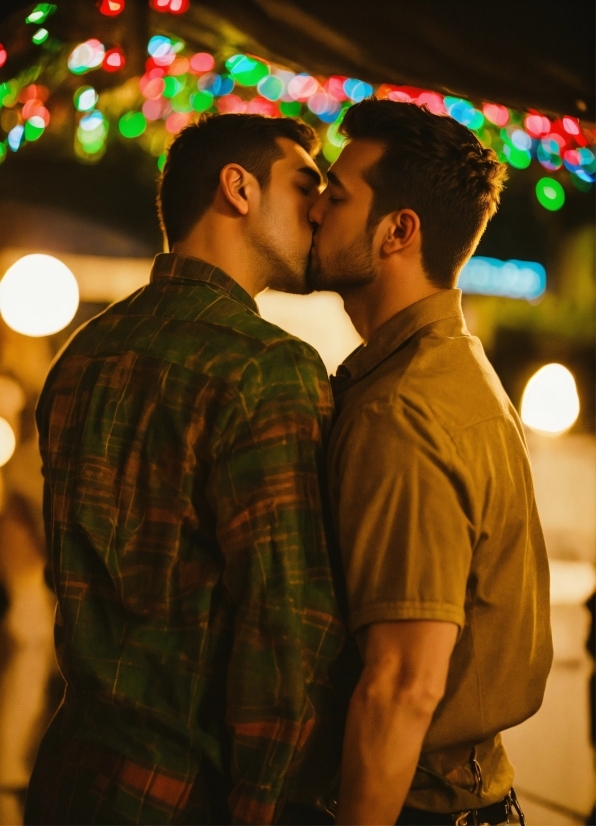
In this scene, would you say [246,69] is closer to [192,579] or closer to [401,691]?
[192,579]

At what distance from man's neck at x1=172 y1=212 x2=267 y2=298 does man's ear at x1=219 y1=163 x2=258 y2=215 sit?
0.04m

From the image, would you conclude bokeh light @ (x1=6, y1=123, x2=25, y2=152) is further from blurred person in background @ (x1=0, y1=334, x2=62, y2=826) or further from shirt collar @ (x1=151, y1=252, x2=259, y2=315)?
shirt collar @ (x1=151, y1=252, x2=259, y2=315)

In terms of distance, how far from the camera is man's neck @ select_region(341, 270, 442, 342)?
1.52 m

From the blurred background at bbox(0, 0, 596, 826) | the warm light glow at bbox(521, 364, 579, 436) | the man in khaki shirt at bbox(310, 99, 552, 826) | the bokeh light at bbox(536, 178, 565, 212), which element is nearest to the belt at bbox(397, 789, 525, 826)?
the man in khaki shirt at bbox(310, 99, 552, 826)

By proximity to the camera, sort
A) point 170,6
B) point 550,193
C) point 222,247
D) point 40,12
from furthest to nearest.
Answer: point 550,193 < point 170,6 < point 40,12 < point 222,247

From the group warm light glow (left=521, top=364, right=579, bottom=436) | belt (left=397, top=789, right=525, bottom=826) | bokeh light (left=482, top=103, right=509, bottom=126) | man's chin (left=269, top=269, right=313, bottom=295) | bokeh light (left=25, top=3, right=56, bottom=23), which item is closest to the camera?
Result: belt (left=397, top=789, right=525, bottom=826)

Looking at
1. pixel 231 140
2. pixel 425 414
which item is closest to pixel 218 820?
pixel 425 414

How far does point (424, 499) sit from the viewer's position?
1.17 meters

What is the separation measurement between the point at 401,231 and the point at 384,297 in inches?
5.3

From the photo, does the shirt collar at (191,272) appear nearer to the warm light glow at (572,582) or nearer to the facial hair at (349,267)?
the facial hair at (349,267)

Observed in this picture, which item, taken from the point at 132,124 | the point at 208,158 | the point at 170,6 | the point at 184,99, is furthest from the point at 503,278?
the point at 208,158

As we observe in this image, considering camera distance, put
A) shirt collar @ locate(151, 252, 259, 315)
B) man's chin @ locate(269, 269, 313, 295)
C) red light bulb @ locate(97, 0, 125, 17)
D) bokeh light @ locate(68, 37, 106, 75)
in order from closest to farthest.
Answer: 1. shirt collar @ locate(151, 252, 259, 315)
2. man's chin @ locate(269, 269, 313, 295)
3. red light bulb @ locate(97, 0, 125, 17)
4. bokeh light @ locate(68, 37, 106, 75)

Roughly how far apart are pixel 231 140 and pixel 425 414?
78cm

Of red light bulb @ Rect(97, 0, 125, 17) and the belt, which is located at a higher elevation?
red light bulb @ Rect(97, 0, 125, 17)
